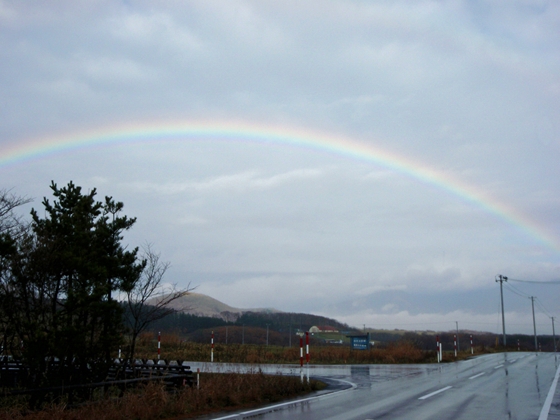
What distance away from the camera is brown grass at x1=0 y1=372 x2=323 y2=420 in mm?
10180

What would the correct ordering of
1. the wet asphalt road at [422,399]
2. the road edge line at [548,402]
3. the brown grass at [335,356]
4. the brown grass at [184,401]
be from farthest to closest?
1. the brown grass at [335,356]
2. the wet asphalt road at [422,399]
3. the road edge line at [548,402]
4. the brown grass at [184,401]

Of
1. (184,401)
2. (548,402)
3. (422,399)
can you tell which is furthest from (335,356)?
(184,401)

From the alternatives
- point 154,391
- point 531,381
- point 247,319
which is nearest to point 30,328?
point 154,391

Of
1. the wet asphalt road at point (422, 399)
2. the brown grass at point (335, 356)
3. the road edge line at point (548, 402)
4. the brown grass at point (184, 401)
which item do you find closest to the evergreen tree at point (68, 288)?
the brown grass at point (184, 401)

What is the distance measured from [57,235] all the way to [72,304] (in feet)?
5.79

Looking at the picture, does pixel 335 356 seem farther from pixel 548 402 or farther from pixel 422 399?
pixel 548 402

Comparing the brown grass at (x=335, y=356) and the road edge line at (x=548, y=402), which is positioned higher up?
the road edge line at (x=548, y=402)

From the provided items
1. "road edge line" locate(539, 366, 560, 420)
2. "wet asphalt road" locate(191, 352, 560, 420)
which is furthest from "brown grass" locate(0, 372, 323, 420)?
"road edge line" locate(539, 366, 560, 420)

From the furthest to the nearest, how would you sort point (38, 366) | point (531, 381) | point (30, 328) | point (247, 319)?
1. point (247, 319)
2. point (531, 381)
3. point (38, 366)
4. point (30, 328)

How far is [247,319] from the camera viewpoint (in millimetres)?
95188

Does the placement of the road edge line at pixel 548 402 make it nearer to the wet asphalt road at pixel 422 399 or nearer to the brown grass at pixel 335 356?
the wet asphalt road at pixel 422 399

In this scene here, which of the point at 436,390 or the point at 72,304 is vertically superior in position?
the point at 72,304

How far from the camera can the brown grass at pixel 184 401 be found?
10.2m

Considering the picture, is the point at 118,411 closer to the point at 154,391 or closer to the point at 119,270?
the point at 154,391
